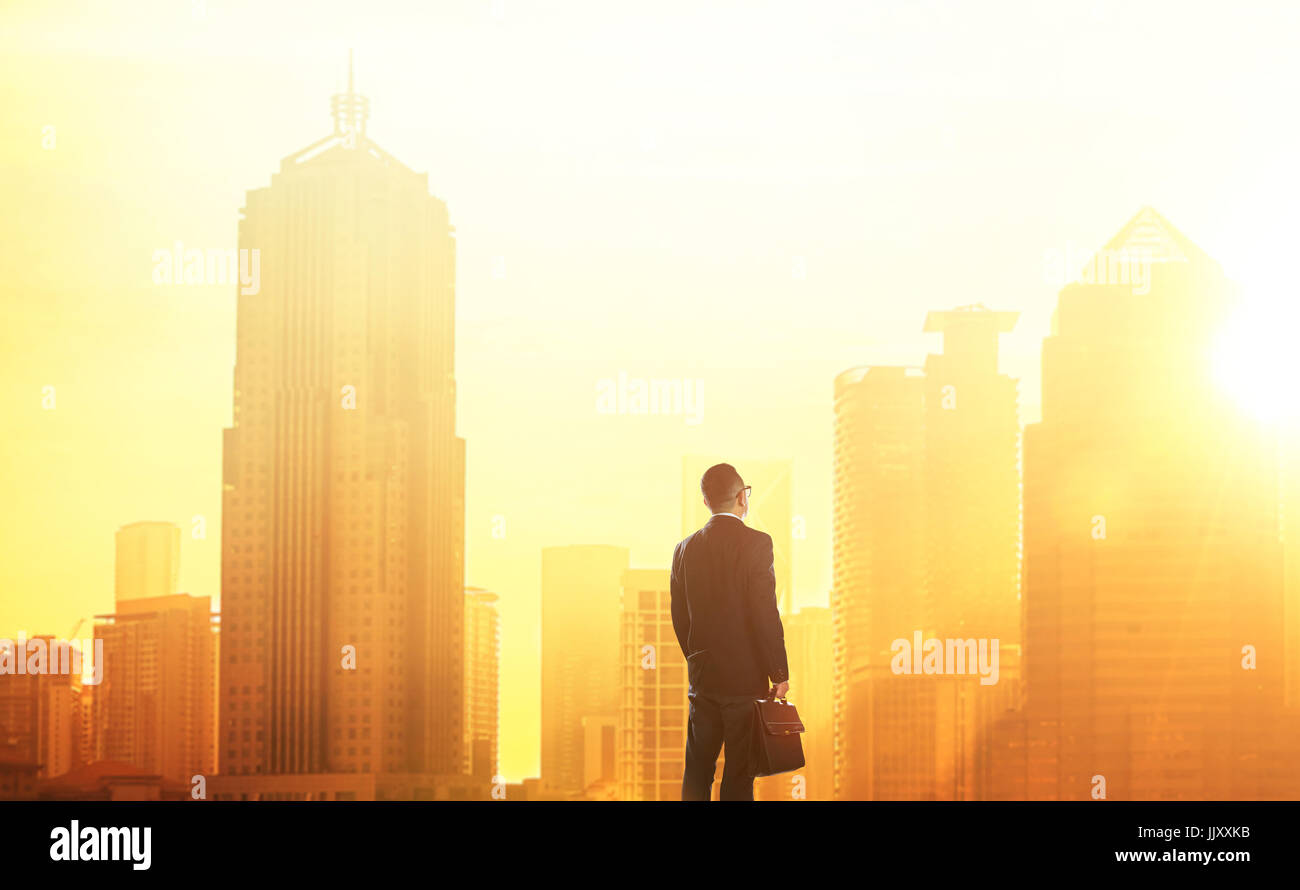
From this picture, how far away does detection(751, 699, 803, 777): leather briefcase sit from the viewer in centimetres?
468

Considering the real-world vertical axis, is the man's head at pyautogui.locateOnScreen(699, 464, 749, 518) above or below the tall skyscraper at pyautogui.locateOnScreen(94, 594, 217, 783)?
above

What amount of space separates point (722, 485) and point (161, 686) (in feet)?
282

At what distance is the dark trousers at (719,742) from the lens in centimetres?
481

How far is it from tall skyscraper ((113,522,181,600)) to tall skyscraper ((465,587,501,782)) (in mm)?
20009

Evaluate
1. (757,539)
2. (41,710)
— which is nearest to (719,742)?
(757,539)

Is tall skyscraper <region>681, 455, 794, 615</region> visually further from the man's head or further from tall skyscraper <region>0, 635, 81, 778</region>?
the man's head

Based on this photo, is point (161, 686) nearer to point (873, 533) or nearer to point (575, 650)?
point (575, 650)

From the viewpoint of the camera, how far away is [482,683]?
96500mm

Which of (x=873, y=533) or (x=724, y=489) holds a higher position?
(x=873, y=533)
